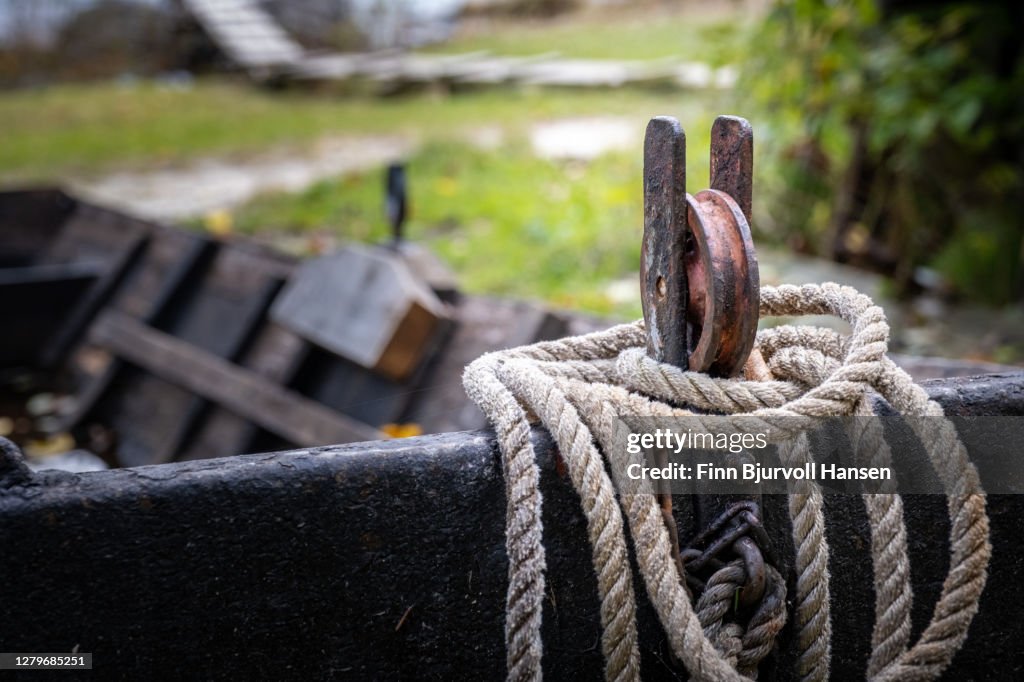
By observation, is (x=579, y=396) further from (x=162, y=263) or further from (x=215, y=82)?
(x=215, y=82)

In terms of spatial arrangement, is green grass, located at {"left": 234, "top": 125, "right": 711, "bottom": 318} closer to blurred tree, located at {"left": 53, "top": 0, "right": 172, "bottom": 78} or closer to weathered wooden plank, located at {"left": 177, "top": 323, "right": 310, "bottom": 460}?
weathered wooden plank, located at {"left": 177, "top": 323, "right": 310, "bottom": 460}

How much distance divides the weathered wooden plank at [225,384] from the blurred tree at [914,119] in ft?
7.08

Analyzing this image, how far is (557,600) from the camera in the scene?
4.10ft

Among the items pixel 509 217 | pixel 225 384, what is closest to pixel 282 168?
pixel 509 217

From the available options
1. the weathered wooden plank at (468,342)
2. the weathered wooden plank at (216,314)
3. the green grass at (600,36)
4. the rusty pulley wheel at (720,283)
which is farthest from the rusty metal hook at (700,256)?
the green grass at (600,36)

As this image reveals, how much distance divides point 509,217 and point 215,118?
18.7 feet

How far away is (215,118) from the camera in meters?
10.4

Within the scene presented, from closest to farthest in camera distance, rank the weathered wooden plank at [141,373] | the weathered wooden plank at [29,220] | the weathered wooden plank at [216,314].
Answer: the weathered wooden plank at [216,314] < the weathered wooden plank at [141,373] < the weathered wooden plank at [29,220]

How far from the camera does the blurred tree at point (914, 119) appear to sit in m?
3.71

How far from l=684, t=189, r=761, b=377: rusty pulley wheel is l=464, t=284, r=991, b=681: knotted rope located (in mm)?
37

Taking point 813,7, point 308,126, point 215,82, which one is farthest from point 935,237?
point 215,82

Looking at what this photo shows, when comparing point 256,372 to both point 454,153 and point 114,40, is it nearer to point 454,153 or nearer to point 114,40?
point 454,153

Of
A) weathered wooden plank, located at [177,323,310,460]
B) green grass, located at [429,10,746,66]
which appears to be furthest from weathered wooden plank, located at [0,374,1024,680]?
green grass, located at [429,10,746,66]

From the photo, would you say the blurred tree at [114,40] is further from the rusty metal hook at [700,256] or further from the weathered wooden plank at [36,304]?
the rusty metal hook at [700,256]
